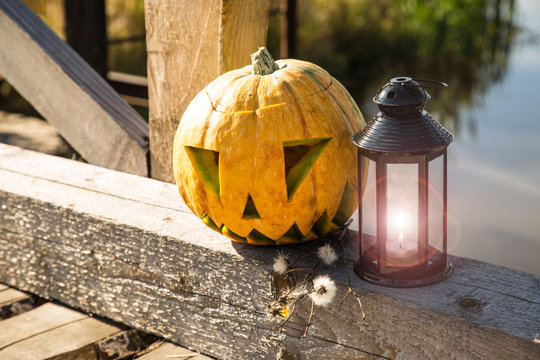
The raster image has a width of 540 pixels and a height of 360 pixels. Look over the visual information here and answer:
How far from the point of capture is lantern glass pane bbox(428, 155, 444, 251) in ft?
13.4

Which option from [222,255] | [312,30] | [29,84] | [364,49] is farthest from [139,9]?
[222,255]

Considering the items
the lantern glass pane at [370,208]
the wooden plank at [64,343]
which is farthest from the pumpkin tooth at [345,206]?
the lantern glass pane at [370,208]

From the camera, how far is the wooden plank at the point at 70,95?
8.39 feet

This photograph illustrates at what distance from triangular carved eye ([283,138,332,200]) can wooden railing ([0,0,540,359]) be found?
21 cm

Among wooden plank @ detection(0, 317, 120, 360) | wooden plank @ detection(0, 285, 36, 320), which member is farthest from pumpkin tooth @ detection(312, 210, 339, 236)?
wooden plank @ detection(0, 285, 36, 320)

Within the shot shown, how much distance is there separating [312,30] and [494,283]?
683 cm

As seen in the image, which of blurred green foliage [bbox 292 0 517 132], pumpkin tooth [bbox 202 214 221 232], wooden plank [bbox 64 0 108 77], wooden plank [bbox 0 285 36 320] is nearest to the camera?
pumpkin tooth [bbox 202 214 221 232]

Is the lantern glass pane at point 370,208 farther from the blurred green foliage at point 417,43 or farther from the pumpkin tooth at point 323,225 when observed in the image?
the pumpkin tooth at point 323,225

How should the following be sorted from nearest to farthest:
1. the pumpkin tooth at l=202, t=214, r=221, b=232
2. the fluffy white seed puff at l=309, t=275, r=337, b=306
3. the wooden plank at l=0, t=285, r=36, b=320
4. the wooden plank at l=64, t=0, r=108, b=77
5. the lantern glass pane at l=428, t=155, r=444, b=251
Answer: the fluffy white seed puff at l=309, t=275, r=337, b=306 → the pumpkin tooth at l=202, t=214, r=221, b=232 → the wooden plank at l=0, t=285, r=36, b=320 → the lantern glass pane at l=428, t=155, r=444, b=251 → the wooden plank at l=64, t=0, r=108, b=77

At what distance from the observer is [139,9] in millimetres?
8258

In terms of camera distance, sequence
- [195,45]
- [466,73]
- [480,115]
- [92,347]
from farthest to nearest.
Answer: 1. [466,73]
2. [480,115]
3. [195,45]
4. [92,347]

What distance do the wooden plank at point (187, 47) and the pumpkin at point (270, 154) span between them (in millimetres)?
331

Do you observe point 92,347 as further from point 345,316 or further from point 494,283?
point 494,283

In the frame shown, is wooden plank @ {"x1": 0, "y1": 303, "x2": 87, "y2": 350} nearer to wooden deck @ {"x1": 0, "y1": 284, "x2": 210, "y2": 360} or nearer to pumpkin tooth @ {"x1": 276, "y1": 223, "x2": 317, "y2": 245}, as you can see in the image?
wooden deck @ {"x1": 0, "y1": 284, "x2": 210, "y2": 360}
